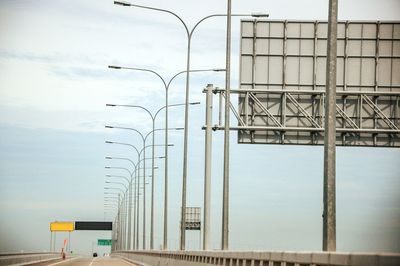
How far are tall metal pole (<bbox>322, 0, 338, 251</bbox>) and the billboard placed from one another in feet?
58.1

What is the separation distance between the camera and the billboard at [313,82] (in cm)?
3925

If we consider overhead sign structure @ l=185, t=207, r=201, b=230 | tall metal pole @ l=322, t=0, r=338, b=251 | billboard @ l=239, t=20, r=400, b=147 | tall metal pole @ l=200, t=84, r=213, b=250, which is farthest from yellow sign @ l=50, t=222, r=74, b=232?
tall metal pole @ l=322, t=0, r=338, b=251

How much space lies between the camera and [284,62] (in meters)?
39.3

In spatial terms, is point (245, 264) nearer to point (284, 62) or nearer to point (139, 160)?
point (284, 62)

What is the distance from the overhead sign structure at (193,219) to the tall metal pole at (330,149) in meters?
105

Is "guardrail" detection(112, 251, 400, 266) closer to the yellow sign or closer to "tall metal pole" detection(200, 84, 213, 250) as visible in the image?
"tall metal pole" detection(200, 84, 213, 250)

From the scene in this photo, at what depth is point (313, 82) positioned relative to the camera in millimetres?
39844

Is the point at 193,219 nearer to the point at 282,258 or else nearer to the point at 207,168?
the point at 207,168

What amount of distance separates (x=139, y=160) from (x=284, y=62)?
190ft

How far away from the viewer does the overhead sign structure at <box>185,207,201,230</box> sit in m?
126

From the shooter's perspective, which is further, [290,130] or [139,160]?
[139,160]

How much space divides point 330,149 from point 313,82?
767 inches

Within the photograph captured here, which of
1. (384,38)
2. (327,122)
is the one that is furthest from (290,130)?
(327,122)

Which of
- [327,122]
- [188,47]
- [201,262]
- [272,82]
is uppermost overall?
[188,47]
